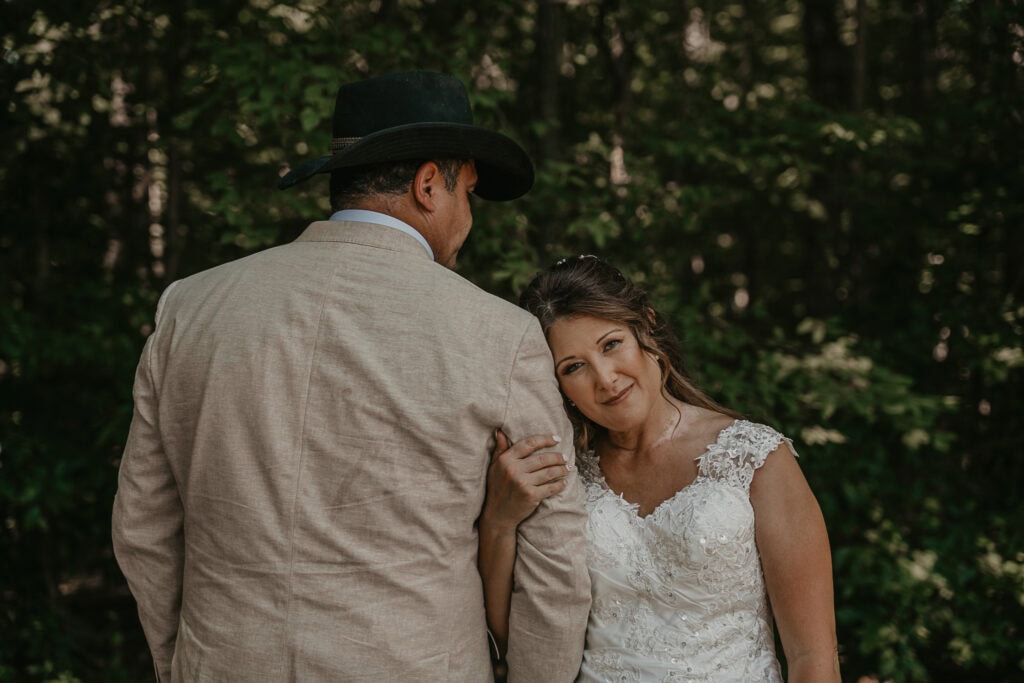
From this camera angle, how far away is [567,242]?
164 inches

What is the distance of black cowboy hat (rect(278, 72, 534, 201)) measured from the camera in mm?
1831

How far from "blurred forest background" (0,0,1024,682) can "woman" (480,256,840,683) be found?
1120mm

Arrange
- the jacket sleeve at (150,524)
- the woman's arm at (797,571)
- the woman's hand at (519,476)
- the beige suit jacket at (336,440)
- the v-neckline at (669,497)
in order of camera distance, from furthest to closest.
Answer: the v-neckline at (669,497), the woman's arm at (797,571), the jacket sleeve at (150,524), the woman's hand at (519,476), the beige suit jacket at (336,440)

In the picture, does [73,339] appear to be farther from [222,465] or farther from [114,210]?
[222,465]

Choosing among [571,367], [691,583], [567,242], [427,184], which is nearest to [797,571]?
[691,583]

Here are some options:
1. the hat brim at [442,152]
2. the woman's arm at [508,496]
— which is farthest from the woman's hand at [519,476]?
the hat brim at [442,152]

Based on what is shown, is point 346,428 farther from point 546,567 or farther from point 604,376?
point 604,376

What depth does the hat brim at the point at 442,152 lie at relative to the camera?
1803mm

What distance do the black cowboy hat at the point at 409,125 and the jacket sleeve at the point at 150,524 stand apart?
1.84ft

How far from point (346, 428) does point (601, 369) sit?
2.52 ft

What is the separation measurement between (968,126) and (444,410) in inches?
148

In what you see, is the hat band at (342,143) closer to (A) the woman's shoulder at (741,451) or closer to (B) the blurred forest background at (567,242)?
(A) the woman's shoulder at (741,451)

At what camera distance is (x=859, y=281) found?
530cm

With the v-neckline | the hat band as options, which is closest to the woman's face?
the v-neckline
